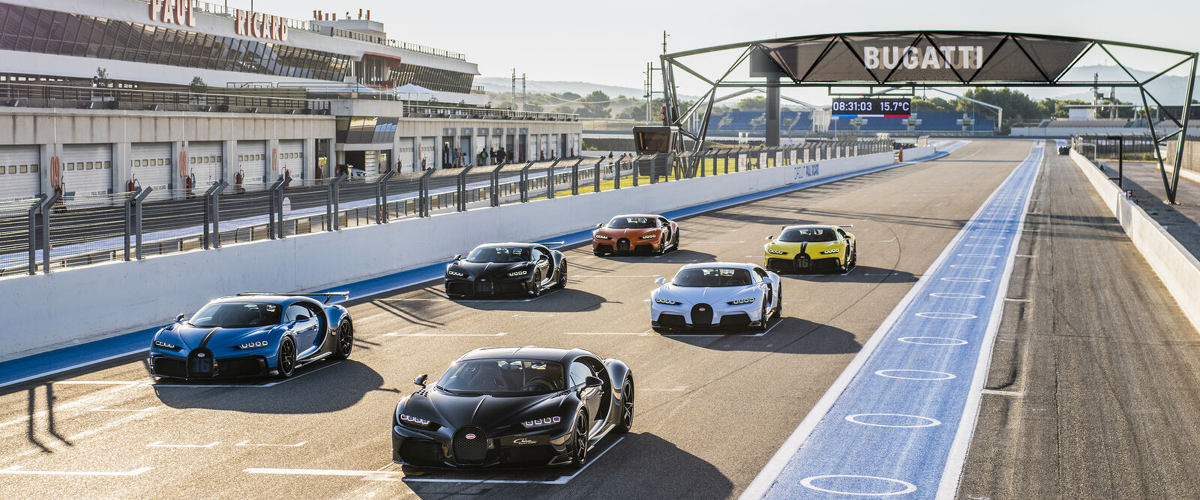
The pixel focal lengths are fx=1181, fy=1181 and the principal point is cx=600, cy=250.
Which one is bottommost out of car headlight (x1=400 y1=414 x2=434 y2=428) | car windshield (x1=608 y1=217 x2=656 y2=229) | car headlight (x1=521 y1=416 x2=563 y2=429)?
car headlight (x1=400 y1=414 x2=434 y2=428)

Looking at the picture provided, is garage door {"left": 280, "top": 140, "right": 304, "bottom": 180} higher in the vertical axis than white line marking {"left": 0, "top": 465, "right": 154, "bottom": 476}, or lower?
higher

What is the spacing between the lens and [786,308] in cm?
2164

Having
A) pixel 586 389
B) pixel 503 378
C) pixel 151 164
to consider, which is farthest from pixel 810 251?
pixel 151 164

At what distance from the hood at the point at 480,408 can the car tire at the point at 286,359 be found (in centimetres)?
→ 492

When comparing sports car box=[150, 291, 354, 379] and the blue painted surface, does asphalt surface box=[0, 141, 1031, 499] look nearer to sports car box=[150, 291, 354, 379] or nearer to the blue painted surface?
sports car box=[150, 291, 354, 379]

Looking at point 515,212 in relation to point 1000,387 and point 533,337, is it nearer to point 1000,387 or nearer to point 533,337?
point 533,337

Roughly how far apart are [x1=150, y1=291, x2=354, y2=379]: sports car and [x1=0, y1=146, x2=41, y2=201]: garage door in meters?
32.6

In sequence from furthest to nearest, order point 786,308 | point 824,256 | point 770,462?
point 824,256 < point 786,308 < point 770,462

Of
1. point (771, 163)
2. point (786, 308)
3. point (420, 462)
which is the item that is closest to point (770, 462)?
point (420, 462)

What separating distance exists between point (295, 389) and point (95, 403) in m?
2.30

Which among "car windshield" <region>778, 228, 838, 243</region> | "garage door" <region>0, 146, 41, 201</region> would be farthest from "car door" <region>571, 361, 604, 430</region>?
"garage door" <region>0, 146, 41, 201</region>

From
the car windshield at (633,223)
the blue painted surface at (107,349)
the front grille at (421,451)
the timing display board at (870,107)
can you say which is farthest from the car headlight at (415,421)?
the timing display board at (870,107)

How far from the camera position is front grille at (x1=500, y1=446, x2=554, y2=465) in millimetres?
10320

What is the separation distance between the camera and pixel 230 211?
21516mm
